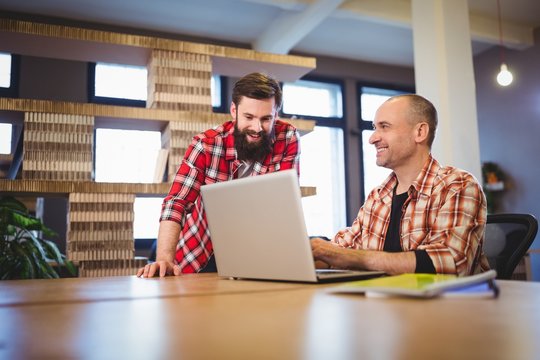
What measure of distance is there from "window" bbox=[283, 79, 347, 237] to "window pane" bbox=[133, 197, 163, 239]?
1.94 meters

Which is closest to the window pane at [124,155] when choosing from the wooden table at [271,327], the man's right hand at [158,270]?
the man's right hand at [158,270]

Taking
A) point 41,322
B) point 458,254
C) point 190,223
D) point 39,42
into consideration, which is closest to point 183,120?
point 39,42

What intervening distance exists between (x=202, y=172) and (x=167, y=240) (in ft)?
1.06

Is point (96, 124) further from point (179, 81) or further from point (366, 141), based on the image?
point (366, 141)

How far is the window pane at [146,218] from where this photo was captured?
5.70 meters

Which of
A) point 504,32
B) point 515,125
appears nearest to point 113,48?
point 504,32

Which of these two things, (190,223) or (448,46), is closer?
(190,223)

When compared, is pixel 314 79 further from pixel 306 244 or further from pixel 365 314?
pixel 365 314

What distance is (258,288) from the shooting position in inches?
41.1

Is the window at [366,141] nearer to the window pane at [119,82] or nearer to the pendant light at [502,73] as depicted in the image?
the pendant light at [502,73]

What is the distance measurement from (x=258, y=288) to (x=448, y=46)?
3388mm

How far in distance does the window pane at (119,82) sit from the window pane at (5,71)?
0.86m

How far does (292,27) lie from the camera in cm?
532

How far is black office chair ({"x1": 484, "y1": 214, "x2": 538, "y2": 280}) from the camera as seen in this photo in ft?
5.28
